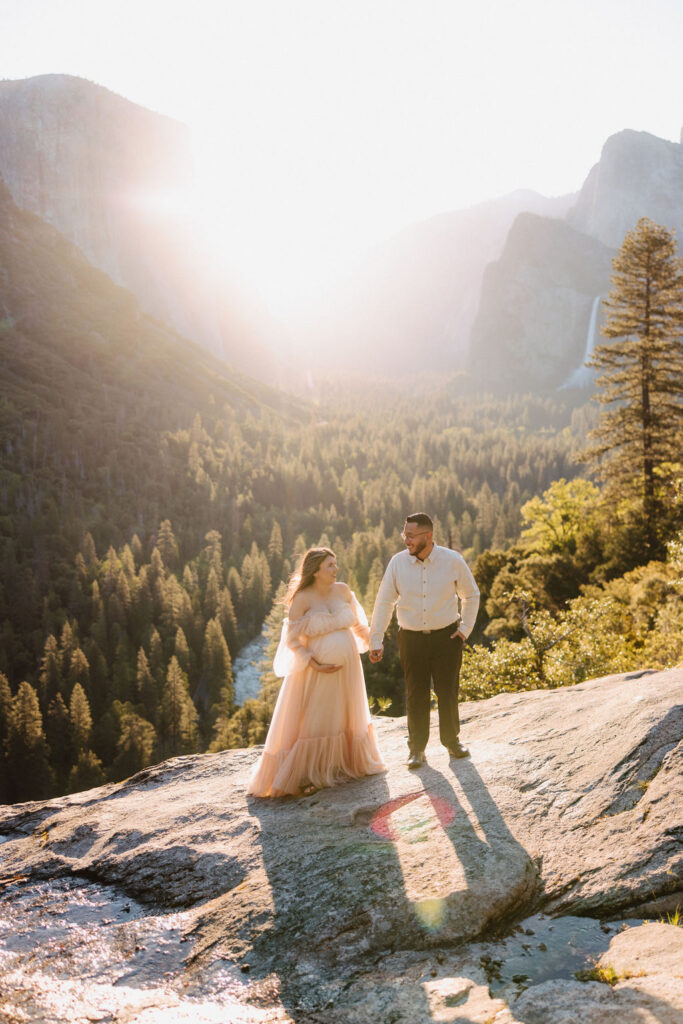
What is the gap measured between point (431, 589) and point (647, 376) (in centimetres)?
2062

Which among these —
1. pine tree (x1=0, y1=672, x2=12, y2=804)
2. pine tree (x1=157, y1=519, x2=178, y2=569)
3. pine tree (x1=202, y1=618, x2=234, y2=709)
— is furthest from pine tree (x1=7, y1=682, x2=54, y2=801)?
pine tree (x1=157, y1=519, x2=178, y2=569)

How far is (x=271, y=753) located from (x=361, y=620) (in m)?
1.95

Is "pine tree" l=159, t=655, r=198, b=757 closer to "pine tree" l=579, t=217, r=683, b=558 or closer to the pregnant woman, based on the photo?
"pine tree" l=579, t=217, r=683, b=558

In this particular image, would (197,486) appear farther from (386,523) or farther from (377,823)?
(377,823)

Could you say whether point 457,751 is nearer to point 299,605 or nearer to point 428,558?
point 428,558

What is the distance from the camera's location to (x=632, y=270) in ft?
79.4

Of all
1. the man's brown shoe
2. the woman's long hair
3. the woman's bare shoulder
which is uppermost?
the woman's long hair

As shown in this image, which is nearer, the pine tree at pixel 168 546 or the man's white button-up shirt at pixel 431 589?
the man's white button-up shirt at pixel 431 589

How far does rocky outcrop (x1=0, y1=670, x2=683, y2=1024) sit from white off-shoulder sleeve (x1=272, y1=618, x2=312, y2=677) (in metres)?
1.48

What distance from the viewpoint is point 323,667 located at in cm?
744

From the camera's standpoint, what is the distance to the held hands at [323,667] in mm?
7441

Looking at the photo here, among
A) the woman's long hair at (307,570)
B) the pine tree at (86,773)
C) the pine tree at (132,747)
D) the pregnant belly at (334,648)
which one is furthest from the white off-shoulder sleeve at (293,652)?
the pine tree at (86,773)

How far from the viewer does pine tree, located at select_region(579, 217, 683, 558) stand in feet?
78.1

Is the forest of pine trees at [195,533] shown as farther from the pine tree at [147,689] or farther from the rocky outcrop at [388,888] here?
the rocky outcrop at [388,888]
